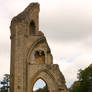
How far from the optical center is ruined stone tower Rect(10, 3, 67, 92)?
25141mm

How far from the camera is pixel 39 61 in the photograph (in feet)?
89.2

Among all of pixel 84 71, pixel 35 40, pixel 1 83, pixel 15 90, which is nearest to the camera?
pixel 15 90

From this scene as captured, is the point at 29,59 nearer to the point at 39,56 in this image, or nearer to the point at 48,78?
the point at 39,56

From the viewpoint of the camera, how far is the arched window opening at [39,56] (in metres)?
26.7

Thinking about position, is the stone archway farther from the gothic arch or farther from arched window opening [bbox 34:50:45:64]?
arched window opening [bbox 34:50:45:64]

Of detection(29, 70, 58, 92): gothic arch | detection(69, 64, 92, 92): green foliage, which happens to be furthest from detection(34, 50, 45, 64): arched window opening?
detection(69, 64, 92, 92): green foliage

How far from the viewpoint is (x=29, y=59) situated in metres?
26.0

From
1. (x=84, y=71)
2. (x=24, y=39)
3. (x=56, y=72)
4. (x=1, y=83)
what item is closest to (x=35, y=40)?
(x=24, y=39)

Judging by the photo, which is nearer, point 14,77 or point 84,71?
point 14,77

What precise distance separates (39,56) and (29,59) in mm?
1453

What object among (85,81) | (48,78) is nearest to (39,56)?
(48,78)

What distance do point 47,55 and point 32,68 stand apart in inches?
79.3

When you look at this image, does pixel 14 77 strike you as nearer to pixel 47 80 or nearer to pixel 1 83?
pixel 47 80

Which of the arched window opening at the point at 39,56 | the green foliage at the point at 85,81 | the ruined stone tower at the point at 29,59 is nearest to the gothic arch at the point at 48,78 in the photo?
the ruined stone tower at the point at 29,59
